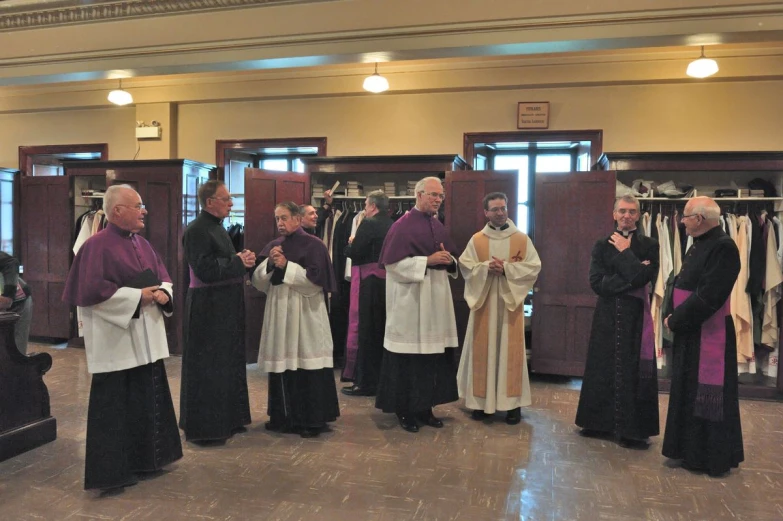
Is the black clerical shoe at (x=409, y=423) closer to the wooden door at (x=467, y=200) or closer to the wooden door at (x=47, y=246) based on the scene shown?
the wooden door at (x=467, y=200)

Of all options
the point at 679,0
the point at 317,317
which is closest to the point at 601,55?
the point at 679,0

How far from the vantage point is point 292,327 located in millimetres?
3549

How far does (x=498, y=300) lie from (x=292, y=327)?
1.44 meters

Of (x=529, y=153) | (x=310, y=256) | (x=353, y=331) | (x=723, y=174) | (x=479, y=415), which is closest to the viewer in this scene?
(x=310, y=256)

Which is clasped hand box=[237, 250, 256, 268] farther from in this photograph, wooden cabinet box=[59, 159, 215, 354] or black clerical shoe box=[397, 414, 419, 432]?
wooden cabinet box=[59, 159, 215, 354]

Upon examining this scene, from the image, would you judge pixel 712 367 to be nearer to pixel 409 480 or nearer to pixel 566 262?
pixel 409 480

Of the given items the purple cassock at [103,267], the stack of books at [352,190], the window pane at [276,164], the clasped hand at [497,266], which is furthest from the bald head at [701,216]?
the window pane at [276,164]

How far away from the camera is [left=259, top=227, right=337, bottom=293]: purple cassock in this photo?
3.58 meters

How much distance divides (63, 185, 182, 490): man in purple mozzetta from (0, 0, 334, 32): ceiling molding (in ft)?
7.85

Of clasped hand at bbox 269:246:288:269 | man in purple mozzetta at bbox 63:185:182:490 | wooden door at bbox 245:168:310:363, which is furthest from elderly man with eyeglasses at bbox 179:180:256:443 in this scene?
wooden door at bbox 245:168:310:363

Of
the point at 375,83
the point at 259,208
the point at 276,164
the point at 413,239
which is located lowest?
the point at 413,239

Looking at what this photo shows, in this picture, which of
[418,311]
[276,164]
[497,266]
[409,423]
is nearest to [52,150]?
[276,164]

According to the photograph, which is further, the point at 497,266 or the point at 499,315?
the point at 499,315

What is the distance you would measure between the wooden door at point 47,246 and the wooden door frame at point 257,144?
172cm
